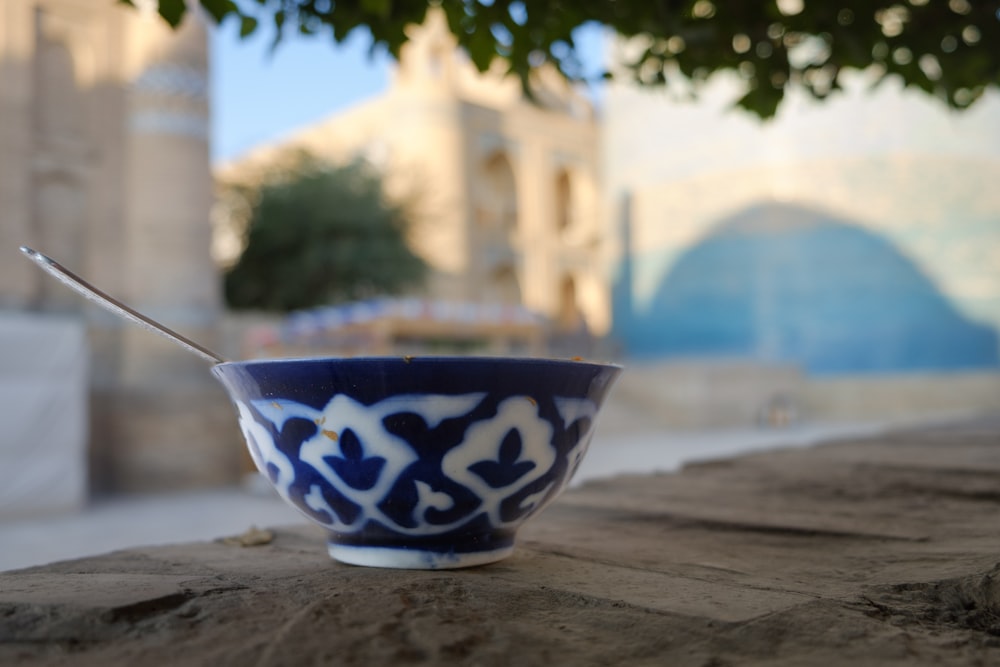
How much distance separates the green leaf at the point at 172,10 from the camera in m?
1.57

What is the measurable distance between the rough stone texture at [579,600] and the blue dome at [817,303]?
1163 cm

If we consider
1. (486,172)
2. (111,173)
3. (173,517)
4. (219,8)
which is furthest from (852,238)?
(219,8)

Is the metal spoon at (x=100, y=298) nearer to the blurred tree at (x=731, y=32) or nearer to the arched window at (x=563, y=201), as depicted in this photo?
the blurred tree at (x=731, y=32)

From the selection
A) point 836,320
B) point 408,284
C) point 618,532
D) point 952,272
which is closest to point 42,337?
point 618,532

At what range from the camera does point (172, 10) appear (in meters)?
1.57

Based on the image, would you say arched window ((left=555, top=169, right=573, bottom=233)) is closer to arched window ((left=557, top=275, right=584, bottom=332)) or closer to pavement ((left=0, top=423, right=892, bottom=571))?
arched window ((left=557, top=275, right=584, bottom=332))

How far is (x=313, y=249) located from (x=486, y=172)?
6.81 m

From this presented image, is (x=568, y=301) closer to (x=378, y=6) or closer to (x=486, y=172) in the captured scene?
(x=486, y=172)

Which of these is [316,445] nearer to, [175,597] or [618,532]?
[175,597]

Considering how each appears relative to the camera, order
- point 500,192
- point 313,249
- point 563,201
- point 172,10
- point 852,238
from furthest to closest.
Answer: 1. point 563,201
2. point 500,192
3. point 852,238
4. point 313,249
5. point 172,10

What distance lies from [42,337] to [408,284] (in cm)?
702

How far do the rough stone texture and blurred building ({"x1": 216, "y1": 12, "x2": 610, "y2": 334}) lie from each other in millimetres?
12199

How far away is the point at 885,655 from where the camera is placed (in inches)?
22.2

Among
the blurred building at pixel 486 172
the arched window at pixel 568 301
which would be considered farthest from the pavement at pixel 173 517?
the arched window at pixel 568 301
